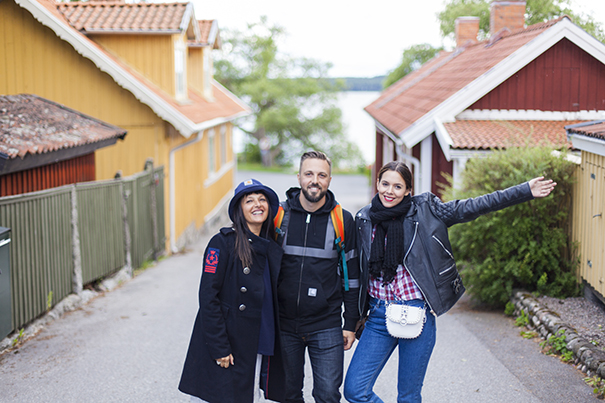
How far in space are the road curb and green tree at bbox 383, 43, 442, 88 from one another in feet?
78.9

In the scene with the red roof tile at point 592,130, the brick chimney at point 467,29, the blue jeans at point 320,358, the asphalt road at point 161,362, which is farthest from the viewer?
the brick chimney at point 467,29

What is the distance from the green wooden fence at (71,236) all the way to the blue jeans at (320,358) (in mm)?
3655

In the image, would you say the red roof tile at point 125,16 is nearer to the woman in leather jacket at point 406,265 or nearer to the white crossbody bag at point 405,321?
the woman in leather jacket at point 406,265

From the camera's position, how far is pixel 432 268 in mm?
3768

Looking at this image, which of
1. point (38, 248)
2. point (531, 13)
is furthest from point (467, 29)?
point (38, 248)

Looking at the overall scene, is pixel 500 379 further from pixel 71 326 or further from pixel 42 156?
pixel 42 156

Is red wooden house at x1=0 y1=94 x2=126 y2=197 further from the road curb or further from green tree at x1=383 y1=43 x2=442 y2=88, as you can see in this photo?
green tree at x1=383 y1=43 x2=442 y2=88

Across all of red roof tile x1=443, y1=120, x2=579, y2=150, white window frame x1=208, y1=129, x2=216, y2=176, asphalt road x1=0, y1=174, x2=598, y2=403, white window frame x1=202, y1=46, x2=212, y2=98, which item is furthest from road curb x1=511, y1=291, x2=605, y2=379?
white window frame x1=202, y1=46, x2=212, y2=98

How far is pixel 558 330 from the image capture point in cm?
627

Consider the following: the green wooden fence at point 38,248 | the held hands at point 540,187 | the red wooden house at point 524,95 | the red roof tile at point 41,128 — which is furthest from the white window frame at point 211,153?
the held hands at point 540,187

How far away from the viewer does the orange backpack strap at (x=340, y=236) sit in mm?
3852

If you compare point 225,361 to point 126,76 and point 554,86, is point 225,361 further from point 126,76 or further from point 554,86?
point 126,76

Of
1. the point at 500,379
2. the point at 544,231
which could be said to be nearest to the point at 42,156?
the point at 500,379

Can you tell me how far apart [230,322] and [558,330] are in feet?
12.9
